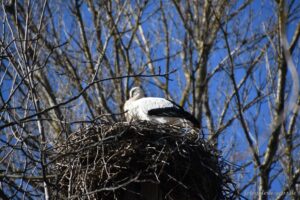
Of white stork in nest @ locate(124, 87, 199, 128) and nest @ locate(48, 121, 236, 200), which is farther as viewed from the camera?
white stork in nest @ locate(124, 87, 199, 128)

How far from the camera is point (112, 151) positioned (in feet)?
16.8

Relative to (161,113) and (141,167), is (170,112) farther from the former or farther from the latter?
(141,167)

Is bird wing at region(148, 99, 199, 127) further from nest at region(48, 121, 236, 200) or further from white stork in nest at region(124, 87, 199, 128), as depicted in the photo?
nest at region(48, 121, 236, 200)

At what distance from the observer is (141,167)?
5152 mm

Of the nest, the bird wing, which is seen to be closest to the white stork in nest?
the bird wing

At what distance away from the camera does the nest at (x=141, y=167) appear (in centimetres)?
495

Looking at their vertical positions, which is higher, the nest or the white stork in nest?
the white stork in nest

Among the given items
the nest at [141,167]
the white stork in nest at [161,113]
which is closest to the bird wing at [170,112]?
the white stork in nest at [161,113]

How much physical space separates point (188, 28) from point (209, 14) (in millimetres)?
570

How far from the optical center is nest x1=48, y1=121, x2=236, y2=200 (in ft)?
16.2

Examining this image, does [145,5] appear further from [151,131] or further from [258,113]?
[151,131]

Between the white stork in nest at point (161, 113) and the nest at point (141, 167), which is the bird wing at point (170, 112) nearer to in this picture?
the white stork in nest at point (161, 113)

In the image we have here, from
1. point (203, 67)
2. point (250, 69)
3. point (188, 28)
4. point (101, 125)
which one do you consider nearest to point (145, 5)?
point (188, 28)

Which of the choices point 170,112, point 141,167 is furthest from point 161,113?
point 141,167
